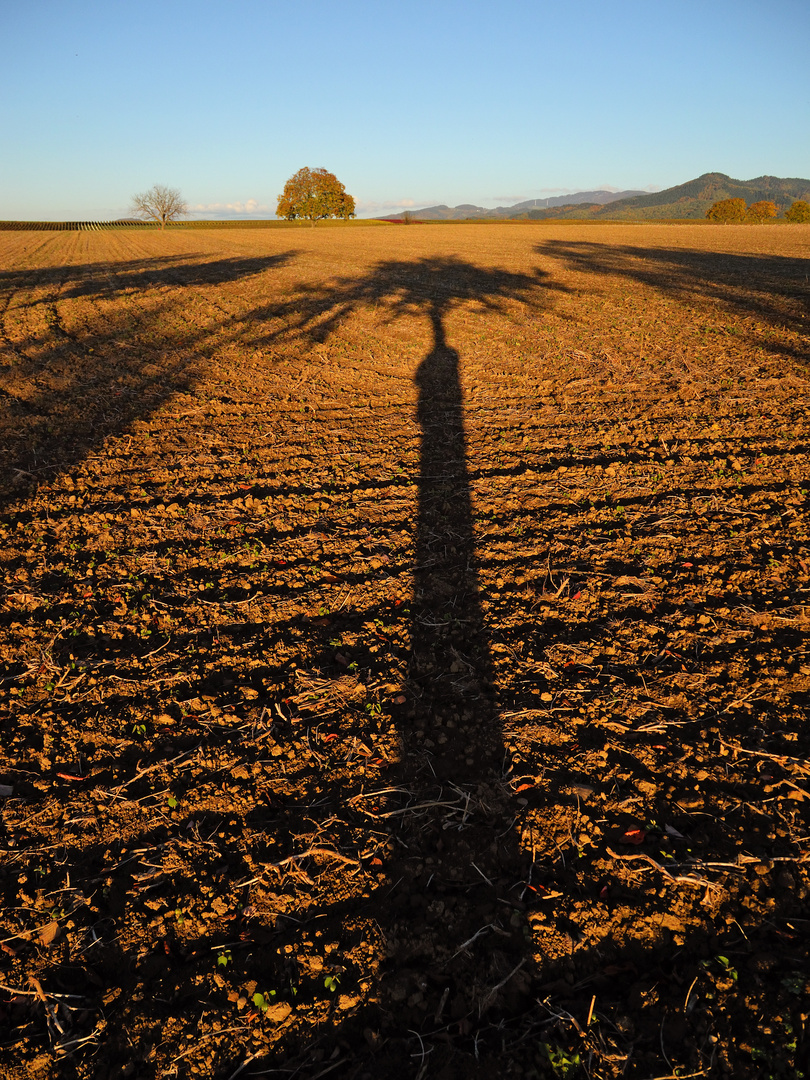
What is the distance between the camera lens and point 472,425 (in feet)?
23.8

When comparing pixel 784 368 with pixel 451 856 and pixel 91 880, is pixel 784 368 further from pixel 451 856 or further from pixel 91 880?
pixel 91 880

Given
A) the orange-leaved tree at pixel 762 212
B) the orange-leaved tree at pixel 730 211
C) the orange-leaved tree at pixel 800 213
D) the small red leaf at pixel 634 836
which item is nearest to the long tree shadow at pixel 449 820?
the small red leaf at pixel 634 836

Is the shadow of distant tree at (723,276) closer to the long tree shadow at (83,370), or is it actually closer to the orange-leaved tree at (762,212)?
the long tree shadow at (83,370)

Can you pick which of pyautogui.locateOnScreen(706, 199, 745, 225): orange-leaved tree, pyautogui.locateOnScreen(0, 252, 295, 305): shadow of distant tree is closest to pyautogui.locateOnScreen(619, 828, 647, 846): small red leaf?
pyautogui.locateOnScreen(0, 252, 295, 305): shadow of distant tree

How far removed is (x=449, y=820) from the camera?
269 centimetres

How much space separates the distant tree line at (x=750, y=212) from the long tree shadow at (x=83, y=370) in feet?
370

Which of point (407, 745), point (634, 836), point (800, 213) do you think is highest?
point (800, 213)

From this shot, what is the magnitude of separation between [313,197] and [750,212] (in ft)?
264

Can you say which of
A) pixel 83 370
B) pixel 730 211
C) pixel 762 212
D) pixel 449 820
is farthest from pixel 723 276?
pixel 762 212

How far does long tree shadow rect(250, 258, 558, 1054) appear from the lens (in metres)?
2.13

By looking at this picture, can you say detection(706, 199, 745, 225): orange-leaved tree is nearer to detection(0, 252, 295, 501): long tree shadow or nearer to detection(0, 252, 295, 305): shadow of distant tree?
detection(0, 252, 295, 305): shadow of distant tree

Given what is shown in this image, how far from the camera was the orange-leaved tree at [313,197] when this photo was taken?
9300cm

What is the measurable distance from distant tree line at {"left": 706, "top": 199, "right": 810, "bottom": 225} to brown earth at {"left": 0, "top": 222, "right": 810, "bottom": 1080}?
117568mm

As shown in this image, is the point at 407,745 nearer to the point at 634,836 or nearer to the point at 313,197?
the point at 634,836
